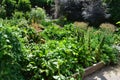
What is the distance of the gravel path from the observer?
6.56m

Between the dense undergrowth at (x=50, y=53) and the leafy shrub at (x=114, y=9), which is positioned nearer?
the dense undergrowth at (x=50, y=53)

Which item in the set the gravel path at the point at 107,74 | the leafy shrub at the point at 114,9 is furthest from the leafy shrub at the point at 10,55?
the leafy shrub at the point at 114,9

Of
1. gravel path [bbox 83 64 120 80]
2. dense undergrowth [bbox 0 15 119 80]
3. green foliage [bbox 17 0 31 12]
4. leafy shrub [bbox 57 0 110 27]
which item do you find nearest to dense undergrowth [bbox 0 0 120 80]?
dense undergrowth [bbox 0 15 119 80]

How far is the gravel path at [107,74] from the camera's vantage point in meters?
6.56

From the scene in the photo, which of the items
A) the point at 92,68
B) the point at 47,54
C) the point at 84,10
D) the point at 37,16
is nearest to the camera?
the point at 47,54

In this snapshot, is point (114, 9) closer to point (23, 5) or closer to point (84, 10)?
point (84, 10)

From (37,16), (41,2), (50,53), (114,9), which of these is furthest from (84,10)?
(50,53)

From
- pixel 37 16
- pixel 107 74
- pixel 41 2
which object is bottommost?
pixel 107 74

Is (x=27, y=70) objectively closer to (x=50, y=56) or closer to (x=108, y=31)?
(x=50, y=56)

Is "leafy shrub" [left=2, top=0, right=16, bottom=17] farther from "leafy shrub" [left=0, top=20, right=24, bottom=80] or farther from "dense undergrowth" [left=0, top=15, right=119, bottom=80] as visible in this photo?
"leafy shrub" [left=0, top=20, right=24, bottom=80]

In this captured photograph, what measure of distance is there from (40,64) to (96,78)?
150 cm

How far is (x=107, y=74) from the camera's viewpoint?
6.80m

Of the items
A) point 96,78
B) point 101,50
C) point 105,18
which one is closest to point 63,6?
point 105,18

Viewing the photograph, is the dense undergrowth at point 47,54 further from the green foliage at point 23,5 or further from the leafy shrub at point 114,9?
the green foliage at point 23,5
